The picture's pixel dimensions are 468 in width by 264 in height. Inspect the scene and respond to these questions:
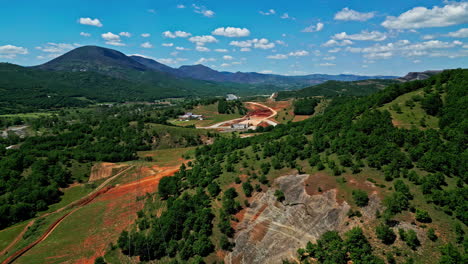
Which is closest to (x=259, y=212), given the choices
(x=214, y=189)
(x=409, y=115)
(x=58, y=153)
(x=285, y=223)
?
(x=285, y=223)

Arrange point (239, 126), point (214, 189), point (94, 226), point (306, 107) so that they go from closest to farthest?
point (214, 189) < point (94, 226) < point (239, 126) < point (306, 107)

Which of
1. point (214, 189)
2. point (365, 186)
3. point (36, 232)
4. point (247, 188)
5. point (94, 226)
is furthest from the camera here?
point (94, 226)

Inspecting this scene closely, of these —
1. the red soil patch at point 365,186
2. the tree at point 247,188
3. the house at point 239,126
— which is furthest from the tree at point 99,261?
the house at point 239,126

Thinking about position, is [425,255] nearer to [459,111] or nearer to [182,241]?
[459,111]

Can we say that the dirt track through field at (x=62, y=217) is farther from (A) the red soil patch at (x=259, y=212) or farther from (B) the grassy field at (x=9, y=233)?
(A) the red soil patch at (x=259, y=212)

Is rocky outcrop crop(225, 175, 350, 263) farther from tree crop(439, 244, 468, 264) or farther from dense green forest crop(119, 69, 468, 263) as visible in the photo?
tree crop(439, 244, 468, 264)

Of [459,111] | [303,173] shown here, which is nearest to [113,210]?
[303,173]

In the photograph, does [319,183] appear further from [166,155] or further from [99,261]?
[166,155]
